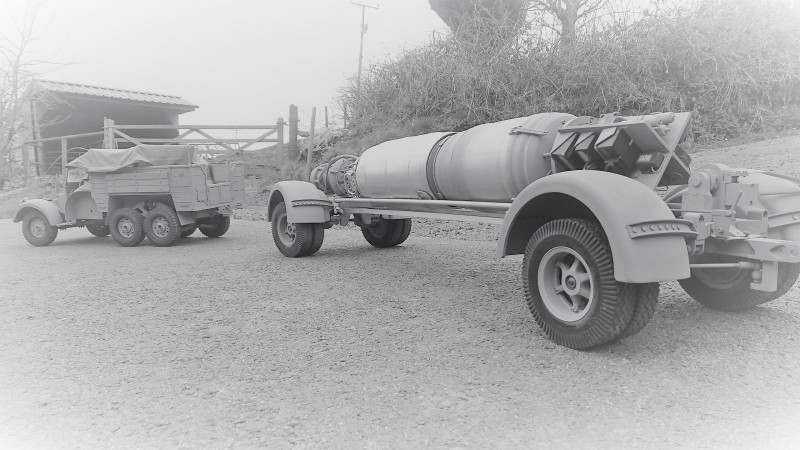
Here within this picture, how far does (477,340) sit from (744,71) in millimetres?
10518

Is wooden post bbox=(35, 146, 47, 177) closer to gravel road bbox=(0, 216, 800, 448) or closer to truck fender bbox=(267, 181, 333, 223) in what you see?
truck fender bbox=(267, 181, 333, 223)

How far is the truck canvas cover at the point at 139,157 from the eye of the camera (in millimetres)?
9039

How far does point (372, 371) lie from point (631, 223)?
161 cm

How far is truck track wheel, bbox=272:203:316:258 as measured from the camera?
695 centimetres

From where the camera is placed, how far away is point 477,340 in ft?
11.5

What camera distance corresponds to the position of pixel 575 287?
10.8ft

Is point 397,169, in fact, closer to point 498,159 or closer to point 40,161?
point 498,159

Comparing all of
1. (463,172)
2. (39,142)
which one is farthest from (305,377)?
(39,142)

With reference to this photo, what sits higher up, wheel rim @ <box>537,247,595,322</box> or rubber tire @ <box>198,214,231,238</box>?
wheel rim @ <box>537,247,595,322</box>

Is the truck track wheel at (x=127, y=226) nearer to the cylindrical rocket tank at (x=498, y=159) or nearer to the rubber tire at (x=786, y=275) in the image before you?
the cylindrical rocket tank at (x=498, y=159)

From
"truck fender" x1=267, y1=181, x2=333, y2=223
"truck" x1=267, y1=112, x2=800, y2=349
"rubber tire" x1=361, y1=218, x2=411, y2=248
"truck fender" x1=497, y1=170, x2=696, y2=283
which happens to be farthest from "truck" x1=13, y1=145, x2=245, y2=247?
"truck fender" x1=497, y1=170, x2=696, y2=283

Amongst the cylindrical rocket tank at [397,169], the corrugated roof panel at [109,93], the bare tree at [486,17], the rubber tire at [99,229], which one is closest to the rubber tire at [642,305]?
the cylindrical rocket tank at [397,169]

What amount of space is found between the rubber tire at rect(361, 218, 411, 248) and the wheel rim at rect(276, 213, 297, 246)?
1.08 meters

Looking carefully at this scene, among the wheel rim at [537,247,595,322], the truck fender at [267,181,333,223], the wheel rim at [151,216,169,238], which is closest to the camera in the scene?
the wheel rim at [537,247,595,322]
